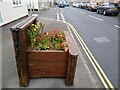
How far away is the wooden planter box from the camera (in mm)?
2912

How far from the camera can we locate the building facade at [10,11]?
29.9ft

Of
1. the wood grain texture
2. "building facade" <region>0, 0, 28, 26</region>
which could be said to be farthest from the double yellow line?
"building facade" <region>0, 0, 28, 26</region>

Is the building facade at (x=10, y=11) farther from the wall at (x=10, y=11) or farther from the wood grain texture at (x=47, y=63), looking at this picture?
the wood grain texture at (x=47, y=63)

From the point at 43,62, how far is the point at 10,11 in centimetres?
853

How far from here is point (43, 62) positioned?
126 inches

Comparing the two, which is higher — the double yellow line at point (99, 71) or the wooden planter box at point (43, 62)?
the wooden planter box at point (43, 62)

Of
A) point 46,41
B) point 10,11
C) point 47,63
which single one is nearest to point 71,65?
point 47,63

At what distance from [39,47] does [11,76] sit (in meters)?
1.22

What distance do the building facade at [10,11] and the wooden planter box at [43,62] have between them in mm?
6911

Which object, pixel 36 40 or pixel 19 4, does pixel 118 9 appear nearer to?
pixel 19 4

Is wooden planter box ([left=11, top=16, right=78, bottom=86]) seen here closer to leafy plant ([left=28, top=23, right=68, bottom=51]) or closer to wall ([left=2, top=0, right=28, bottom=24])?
leafy plant ([left=28, top=23, right=68, bottom=51])

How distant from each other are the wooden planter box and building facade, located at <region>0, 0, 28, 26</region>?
691 cm

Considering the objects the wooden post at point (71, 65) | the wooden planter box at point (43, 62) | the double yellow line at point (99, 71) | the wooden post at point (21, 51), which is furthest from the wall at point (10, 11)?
the wooden post at point (71, 65)

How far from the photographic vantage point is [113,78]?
3.69 metres
